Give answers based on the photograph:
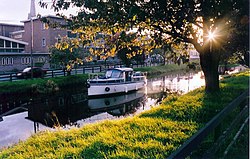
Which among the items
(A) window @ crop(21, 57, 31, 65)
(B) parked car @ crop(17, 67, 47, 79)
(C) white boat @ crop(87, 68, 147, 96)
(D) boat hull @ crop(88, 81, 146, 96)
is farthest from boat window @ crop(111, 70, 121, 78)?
(A) window @ crop(21, 57, 31, 65)

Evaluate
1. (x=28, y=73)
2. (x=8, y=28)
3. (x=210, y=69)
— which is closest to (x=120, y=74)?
(x=28, y=73)

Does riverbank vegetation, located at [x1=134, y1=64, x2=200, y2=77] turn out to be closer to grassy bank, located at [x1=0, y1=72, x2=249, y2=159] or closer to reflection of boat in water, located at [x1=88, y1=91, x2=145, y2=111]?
reflection of boat in water, located at [x1=88, y1=91, x2=145, y2=111]

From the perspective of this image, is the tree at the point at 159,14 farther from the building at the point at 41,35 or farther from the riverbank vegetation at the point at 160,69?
the building at the point at 41,35

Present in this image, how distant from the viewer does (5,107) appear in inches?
804

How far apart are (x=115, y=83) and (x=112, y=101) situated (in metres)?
2.36

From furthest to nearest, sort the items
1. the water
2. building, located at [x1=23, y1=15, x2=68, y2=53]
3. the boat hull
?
1. building, located at [x1=23, y1=15, x2=68, y2=53]
2. the boat hull
3. the water

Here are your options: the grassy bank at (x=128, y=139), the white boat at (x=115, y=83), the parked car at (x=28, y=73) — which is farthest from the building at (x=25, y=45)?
the grassy bank at (x=128, y=139)

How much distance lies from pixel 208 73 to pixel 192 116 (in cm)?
495

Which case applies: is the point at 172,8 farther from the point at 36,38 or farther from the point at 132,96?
the point at 36,38

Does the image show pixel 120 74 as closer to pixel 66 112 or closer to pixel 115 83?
pixel 115 83

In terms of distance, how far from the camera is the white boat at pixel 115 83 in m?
24.5

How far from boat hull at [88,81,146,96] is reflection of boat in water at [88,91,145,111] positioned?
53cm

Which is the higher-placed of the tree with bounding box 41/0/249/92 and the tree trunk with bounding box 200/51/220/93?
the tree with bounding box 41/0/249/92

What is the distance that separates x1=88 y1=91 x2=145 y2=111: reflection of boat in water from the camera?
21.3 metres
